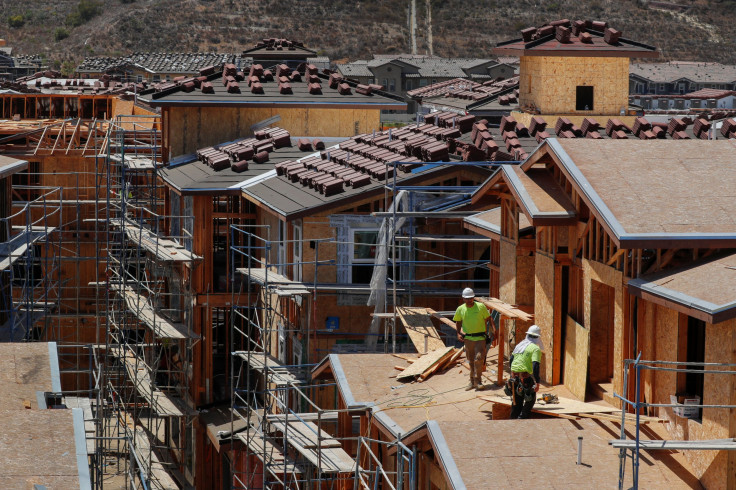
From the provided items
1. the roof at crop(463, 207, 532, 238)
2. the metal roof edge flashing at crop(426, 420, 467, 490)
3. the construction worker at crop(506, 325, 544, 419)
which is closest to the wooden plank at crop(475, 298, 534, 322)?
the roof at crop(463, 207, 532, 238)

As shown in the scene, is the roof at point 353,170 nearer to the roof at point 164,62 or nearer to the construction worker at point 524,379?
the construction worker at point 524,379

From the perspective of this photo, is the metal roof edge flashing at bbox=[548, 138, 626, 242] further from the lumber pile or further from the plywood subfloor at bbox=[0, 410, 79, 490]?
the plywood subfloor at bbox=[0, 410, 79, 490]

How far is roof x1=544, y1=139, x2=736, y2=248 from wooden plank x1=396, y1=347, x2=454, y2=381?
401 cm

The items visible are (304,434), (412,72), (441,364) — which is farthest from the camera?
(412,72)

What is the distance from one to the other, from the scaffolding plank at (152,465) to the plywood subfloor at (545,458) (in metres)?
13.5

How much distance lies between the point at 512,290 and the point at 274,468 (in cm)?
632

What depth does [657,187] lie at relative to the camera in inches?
730

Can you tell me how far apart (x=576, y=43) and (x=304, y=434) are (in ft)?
63.7

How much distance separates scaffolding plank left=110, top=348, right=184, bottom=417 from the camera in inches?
1214

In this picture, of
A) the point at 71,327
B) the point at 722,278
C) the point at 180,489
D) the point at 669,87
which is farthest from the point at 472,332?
the point at 669,87

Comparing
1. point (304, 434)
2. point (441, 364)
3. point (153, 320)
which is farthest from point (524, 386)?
point (153, 320)

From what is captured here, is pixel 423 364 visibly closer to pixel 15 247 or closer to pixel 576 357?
pixel 576 357

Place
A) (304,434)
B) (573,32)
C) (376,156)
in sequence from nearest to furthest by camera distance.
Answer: (304,434) < (376,156) < (573,32)

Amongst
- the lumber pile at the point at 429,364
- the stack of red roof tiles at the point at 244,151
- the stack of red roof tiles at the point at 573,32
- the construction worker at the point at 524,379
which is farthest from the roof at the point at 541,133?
the construction worker at the point at 524,379
